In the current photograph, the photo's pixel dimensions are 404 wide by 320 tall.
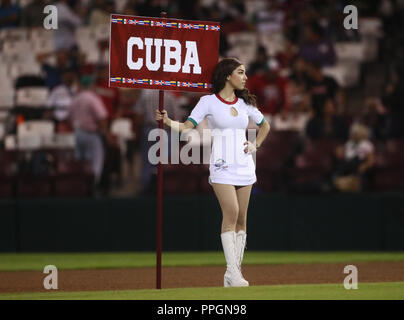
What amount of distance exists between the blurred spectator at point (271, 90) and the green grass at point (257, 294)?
30.6 ft

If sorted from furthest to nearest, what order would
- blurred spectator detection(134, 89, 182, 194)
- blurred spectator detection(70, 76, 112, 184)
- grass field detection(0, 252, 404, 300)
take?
blurred spectator detection(70, 76, 112, 184) → blurred spectator detection(134, 89, 182, 194) → grass field detection(0, 252, 404, 300)

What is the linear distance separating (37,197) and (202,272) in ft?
14.7

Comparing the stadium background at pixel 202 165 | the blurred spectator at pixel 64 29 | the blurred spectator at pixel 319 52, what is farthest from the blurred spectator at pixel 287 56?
the blurred spectator at pixel 64 29

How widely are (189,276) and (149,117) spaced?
4.79 metres

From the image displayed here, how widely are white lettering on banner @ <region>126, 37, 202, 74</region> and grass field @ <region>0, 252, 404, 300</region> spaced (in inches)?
87.2

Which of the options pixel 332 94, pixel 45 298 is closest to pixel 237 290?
pixel 45 298

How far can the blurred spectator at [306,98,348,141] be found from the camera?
17.1 metres

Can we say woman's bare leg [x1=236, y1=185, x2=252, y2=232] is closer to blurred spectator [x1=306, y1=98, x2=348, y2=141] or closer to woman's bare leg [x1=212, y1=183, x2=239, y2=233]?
woman's bare leg [x1=212, y1=183, x2=239, y2=233]

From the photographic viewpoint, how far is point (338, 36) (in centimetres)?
2106

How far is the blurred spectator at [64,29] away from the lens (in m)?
20.9

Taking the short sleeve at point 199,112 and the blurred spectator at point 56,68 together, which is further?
the blurred spectator at point 56,68
